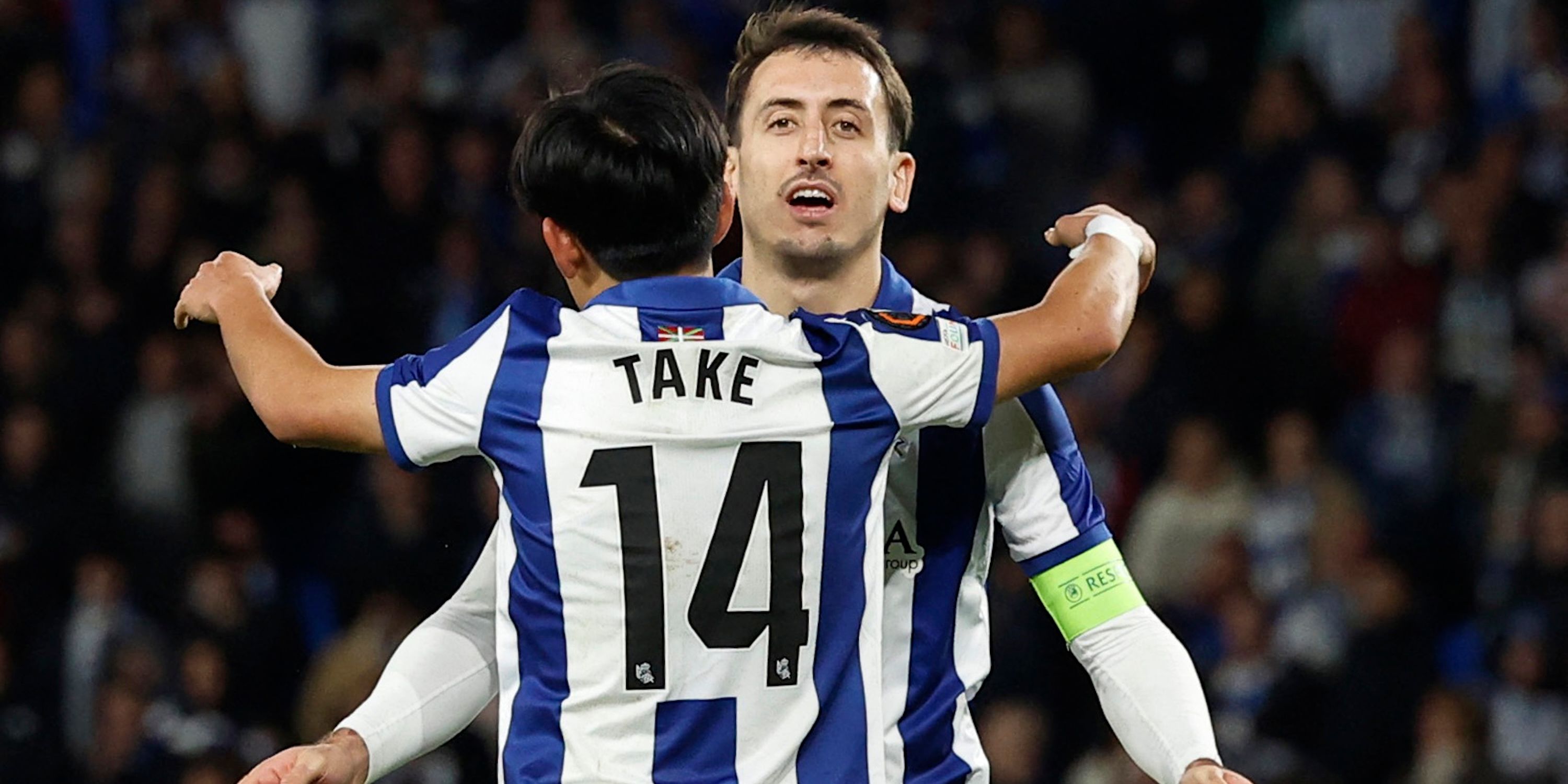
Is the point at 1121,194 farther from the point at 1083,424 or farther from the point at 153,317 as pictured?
the point at 153,317

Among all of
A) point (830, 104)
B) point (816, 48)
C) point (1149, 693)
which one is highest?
point (816, 48)

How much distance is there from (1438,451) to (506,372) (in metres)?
5.74

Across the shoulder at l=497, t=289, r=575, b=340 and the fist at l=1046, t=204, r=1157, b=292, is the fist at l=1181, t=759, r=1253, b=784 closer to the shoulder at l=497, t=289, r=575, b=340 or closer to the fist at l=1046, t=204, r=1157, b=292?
the fist at l=1046, t=204, r=1157, b=292

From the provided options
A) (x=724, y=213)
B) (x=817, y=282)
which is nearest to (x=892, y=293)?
(x=817, y=282)

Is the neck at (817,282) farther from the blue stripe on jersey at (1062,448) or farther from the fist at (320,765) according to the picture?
the fist at (320,765)

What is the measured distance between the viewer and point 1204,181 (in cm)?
890

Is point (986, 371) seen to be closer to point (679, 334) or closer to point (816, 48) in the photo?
point (679, 334)

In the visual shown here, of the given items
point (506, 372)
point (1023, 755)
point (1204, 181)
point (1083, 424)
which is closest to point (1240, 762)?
point (1023, 755)

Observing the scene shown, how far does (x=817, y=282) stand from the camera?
138 inches

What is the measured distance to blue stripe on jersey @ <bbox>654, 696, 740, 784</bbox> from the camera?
2.94 m

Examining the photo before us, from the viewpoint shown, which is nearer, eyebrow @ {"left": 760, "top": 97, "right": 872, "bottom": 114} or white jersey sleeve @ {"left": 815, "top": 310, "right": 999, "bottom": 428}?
white jersey sleeve @ {"left": 815, "top": 310, "right": 999, "bottom": 428}

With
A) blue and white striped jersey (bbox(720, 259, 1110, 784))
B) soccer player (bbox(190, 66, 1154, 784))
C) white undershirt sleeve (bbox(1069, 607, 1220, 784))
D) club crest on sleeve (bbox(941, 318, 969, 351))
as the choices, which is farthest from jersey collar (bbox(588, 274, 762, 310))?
white undershirt sleeve (bbox(1069, 607, 1220, 784))

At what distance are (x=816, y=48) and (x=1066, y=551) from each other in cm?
89

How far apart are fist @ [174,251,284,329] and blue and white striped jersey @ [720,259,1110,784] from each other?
27.5 inches
